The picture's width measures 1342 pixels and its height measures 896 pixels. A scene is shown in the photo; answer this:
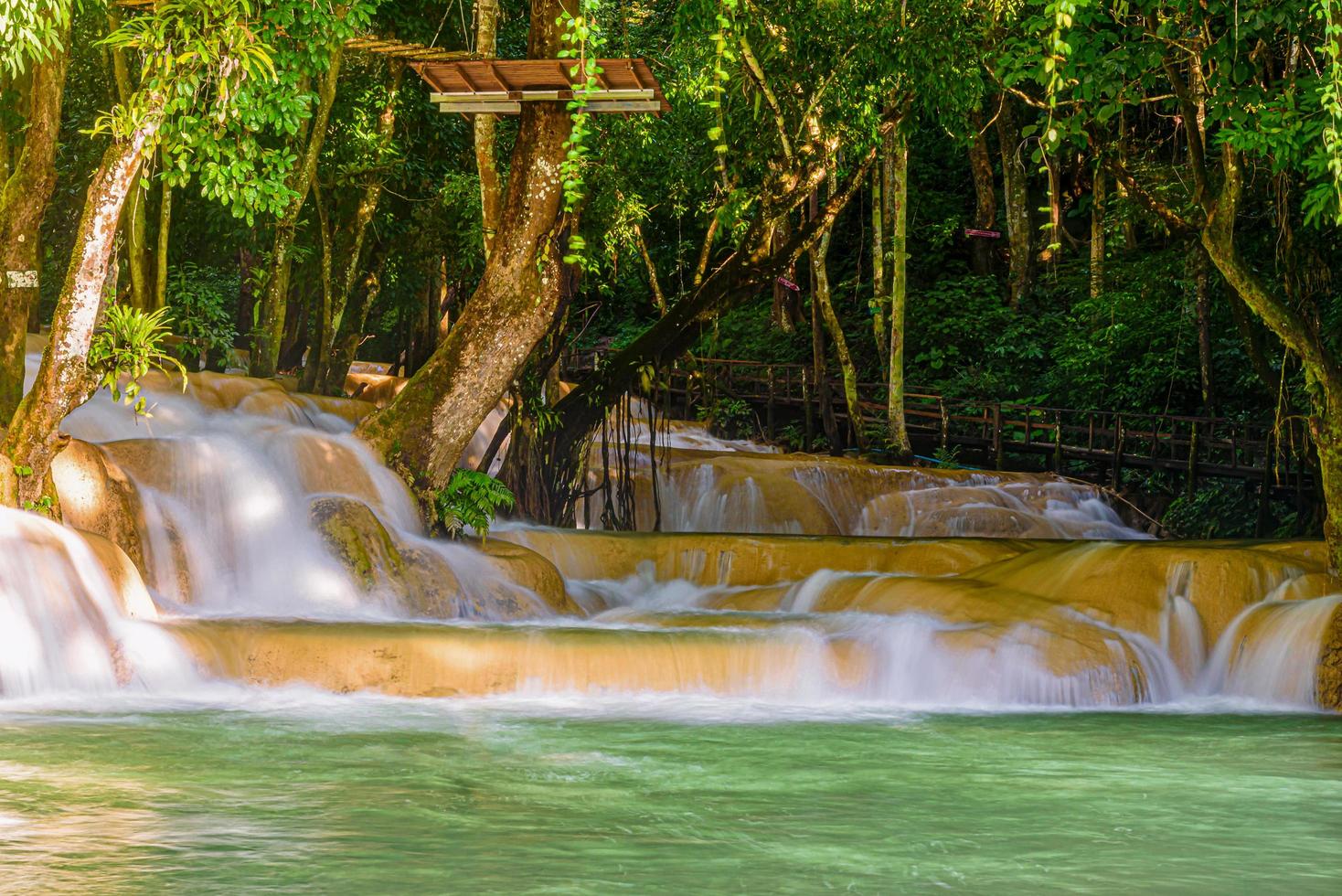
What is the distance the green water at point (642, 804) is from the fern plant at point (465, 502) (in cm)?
445

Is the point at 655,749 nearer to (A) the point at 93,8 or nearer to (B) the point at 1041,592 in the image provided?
(B) the point at 1041,592

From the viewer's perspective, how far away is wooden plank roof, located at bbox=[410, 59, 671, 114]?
1153 centimetres

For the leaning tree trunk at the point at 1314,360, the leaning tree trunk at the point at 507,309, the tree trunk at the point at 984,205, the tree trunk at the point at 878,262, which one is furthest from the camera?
the tree trunk at the point at 984,205

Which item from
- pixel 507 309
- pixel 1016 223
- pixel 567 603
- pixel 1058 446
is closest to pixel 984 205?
pixel 1016 223

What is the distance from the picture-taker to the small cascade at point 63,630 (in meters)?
9.09

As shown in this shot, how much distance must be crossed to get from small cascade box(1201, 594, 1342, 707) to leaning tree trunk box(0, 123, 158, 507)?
8.39 meters

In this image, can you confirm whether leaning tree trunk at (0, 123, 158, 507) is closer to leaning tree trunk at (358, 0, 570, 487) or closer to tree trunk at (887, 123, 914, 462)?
leaning tree trunk at (358, 0, 570, 487)

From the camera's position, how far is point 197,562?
12.0 m

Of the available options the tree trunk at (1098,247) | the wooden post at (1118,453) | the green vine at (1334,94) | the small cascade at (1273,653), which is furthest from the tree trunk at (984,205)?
the green vine at (1334,94)

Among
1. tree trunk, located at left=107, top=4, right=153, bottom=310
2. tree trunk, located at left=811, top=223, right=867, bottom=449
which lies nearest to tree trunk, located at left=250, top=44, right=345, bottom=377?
tree trunk, located at left=107, top=4, right=153, bottom=310

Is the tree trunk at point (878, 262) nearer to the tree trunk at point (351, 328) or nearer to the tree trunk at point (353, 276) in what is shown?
the tree trunk at point (351, 328)

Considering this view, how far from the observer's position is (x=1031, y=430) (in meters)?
26.4

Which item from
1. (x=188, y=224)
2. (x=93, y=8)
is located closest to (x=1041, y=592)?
(x=93, y=8)

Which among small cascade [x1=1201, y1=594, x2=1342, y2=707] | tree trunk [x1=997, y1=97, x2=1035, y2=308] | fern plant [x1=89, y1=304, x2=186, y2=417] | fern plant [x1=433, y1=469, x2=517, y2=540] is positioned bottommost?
small cascade [x1=1201, y1=594, x2=1342, y2=707]
